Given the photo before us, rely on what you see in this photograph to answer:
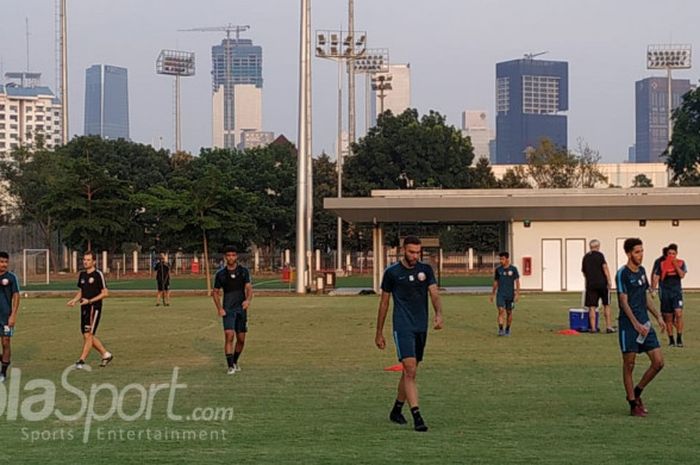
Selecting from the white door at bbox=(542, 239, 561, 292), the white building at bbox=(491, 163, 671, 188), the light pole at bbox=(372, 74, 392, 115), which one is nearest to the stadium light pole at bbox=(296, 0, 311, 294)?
the white door at bbox=(542, 239, 561, 292)

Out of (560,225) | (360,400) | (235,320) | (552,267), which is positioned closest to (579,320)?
→ (235,320)

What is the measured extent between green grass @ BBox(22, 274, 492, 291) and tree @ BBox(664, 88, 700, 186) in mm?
16809

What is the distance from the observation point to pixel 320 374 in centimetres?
1555

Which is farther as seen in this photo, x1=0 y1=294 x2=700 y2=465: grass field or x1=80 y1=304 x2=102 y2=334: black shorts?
x1=80 y1=304 x2=102 y2=334: black shorts

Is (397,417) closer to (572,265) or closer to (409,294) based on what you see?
(409,294)

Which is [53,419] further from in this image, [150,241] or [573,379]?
[150,241]

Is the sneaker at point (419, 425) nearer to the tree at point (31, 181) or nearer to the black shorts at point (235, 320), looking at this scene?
the black shorts at point (235, 320)

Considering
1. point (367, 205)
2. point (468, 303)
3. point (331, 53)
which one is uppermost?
point (331, 53)

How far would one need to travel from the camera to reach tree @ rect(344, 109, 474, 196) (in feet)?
259

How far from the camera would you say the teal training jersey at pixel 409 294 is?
1116 centimetres

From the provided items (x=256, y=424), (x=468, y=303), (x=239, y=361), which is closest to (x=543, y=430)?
(x=256, y=424)

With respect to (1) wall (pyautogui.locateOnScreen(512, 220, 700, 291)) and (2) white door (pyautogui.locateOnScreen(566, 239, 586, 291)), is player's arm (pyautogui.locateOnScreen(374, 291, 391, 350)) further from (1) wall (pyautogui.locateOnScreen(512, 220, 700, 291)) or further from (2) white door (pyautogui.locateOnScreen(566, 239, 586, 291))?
(2) white door (pyautogui.locateOnScreen(566, 239, 586, 291))

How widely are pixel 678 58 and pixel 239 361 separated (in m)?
89.8

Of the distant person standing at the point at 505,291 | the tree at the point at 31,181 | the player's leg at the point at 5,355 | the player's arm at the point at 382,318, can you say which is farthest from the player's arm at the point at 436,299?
the tree at the point at 31,181
